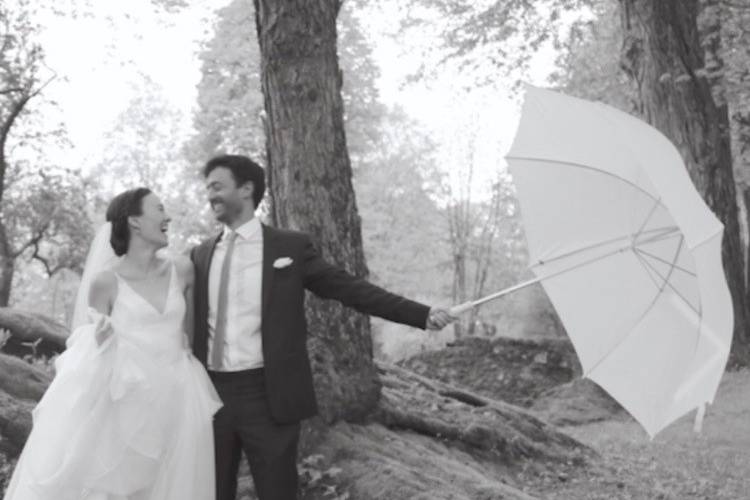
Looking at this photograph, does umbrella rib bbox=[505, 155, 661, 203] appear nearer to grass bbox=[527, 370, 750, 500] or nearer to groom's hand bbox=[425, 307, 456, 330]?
groom's hand bbox=[425, 307, 456, 330]

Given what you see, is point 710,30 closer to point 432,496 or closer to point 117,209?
point 432,496

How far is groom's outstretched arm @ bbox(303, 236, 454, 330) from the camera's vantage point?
13.9 feet

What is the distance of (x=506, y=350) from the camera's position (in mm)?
15922

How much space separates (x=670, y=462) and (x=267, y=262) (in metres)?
6.33

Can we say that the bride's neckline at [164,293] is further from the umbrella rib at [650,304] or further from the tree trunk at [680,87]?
the tree trunk at [680,87]

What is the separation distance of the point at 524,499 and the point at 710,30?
9.45 m

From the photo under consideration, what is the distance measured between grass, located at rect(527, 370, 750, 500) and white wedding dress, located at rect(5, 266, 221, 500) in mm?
3620

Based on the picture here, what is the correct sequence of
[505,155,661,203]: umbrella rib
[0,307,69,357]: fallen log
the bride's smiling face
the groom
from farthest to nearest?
[0,307,69,357]: fallen log
the bride's smiling face
the groom
[505,155,661,203]: umbrella rib

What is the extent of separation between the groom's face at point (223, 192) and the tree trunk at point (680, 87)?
954 centimetres

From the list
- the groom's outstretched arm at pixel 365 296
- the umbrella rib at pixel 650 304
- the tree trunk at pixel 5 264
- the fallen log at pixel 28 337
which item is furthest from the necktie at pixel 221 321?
the tree trunk at pixel 5 264

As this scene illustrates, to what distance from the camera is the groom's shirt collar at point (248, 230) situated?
4.30 m

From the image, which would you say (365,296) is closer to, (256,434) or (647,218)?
(256,434)

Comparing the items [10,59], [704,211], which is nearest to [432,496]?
[704,211]

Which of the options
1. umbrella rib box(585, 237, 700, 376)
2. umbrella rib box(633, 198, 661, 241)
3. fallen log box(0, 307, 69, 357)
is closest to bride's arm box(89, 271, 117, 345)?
umbrella rib box(585, 237, 700, 376)
